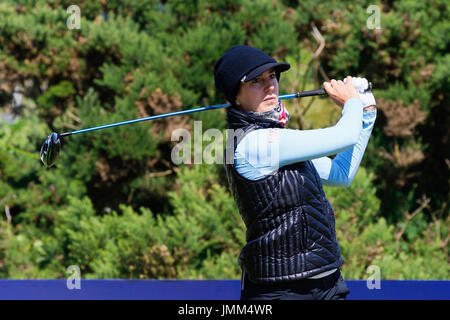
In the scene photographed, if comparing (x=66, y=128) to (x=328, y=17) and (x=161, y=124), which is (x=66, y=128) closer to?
(x=161, y=124)

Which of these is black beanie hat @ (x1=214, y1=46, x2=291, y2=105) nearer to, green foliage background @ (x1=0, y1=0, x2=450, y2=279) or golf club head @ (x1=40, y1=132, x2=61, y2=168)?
golf club head @ (x1=40, y1=132, x2=61, y2=168)

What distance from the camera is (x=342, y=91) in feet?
5.84

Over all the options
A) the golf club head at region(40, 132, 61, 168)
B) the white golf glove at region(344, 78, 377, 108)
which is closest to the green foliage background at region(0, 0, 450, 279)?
the golf club head at region(40, 132, 61, 168)

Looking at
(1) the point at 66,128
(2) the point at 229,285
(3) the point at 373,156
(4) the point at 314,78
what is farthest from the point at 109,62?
(2) the point at 229,285

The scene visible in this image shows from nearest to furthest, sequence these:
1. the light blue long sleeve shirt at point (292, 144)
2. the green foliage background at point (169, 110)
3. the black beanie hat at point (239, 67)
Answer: the light blue long sleeve shirt at point (292, 144), the black beanie hat at point (239, 67), the green foliage background at point (169, 110)

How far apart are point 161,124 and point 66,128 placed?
1142 millimetres

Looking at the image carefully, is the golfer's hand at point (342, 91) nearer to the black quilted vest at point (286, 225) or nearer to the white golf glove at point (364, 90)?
the white golf glove at point (364, 90)

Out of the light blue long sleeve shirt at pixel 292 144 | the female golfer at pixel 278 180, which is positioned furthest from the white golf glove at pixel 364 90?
the light blue long sleeve shirt at pixel 292 144

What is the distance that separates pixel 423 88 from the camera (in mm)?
5605

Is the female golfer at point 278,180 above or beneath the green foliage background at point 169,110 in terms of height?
beneath

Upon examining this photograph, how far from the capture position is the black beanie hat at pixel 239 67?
69.1 inches

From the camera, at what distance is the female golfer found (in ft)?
5.53

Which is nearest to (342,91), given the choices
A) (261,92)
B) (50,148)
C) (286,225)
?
(261,92)

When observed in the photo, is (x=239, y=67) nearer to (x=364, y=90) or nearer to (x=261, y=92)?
(x=261, y=92)
